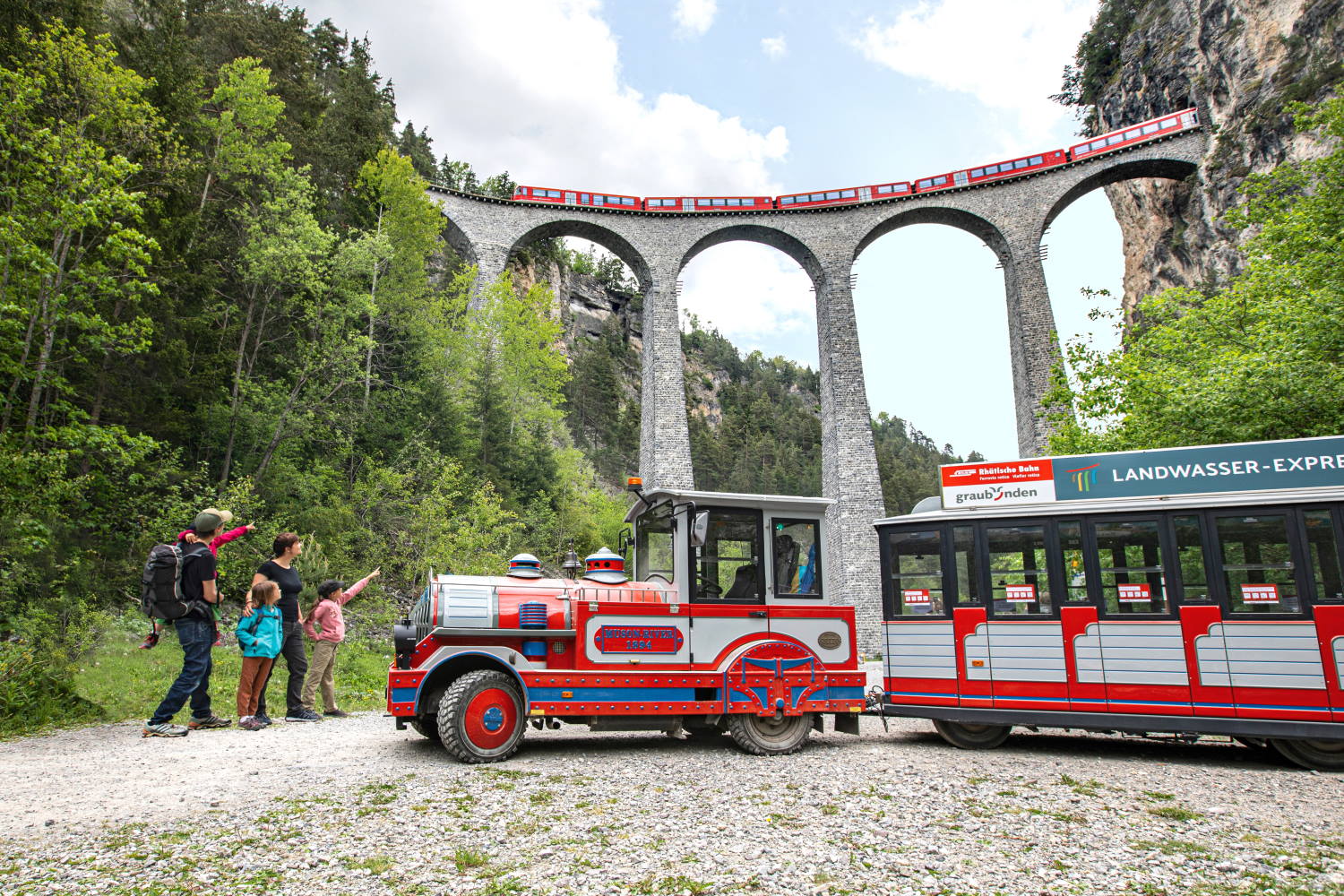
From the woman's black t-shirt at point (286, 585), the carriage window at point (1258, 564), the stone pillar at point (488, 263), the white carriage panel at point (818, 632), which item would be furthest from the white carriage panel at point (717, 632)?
the stone pillar at point (488, 263)

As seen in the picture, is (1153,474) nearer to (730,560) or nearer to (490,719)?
(730,560)

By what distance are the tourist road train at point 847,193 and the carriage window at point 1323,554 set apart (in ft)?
Result: 93.8

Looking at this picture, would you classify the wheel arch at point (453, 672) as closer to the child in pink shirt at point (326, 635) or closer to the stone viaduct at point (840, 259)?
the child in pink shirt at point (326, 635)

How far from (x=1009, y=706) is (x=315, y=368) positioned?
17983 millimetres

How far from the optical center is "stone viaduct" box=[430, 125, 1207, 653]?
2889cm

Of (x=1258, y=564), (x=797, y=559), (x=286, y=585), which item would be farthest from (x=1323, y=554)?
(x=286, y=585)

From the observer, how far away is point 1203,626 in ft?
21.9

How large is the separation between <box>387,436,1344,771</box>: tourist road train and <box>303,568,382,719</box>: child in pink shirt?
2176mm

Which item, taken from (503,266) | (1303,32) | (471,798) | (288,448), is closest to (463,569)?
(288,448)

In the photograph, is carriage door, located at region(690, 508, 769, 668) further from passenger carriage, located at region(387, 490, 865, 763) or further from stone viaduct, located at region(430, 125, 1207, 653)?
stone viaduct, located at region(430, 125, 1207, 653)

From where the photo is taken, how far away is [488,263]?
1228 inches

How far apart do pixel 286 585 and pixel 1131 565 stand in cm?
874

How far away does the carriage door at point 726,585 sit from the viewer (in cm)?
679

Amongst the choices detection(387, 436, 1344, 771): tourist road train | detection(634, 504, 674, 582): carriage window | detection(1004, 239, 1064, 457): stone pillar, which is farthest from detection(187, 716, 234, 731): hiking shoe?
detection(1004, 239, 1064, 457): stone pillar
